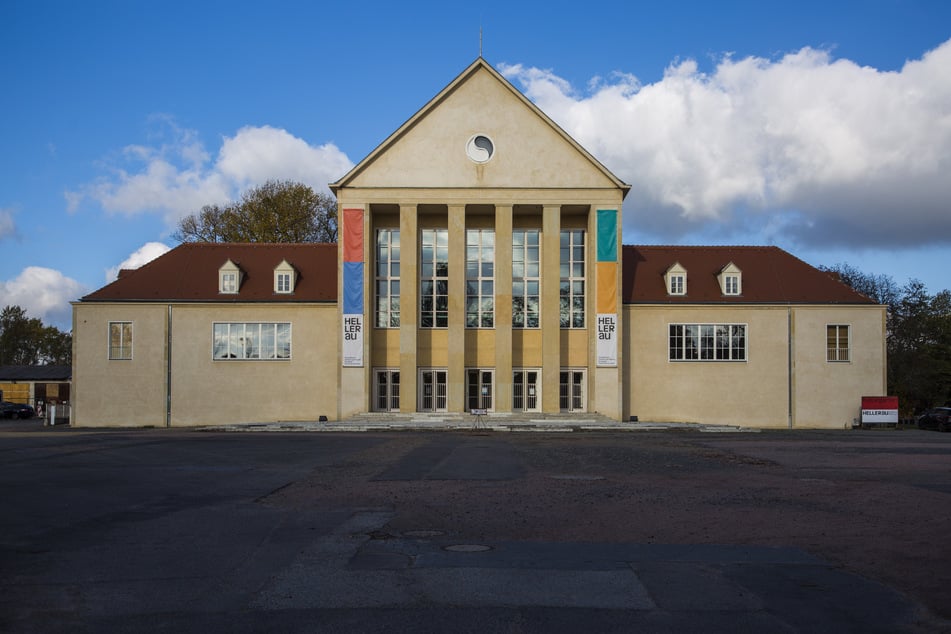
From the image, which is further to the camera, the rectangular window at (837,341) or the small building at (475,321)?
the rectangular window at (837,341)

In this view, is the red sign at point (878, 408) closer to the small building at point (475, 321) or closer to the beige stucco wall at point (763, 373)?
the beige stucco wall at point (763, 373)

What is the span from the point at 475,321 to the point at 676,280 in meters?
11.0

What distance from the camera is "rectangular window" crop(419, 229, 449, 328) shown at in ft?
140

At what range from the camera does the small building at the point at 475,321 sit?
41.7 meters

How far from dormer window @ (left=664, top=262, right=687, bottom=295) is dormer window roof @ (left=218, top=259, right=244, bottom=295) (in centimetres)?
2251

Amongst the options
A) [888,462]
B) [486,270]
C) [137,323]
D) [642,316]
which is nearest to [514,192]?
[486,270]

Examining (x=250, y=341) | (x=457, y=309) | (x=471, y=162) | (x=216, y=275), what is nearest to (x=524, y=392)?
(x=457, y=309)

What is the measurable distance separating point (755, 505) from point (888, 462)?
968 cm

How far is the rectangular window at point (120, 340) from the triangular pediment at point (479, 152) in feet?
42.1

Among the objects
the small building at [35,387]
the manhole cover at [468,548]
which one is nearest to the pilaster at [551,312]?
the manhole cover at [468,548]

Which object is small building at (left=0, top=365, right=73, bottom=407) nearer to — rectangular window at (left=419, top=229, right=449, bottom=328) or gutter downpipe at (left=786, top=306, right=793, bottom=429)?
rectangular window at (left=419, top=229, right=449, bottom=328)

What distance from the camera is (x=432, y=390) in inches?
1677

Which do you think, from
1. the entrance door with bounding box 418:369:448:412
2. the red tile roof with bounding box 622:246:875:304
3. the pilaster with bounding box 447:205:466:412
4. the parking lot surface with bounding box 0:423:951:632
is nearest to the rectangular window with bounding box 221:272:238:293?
the entrance door with bounding box 418:369:448:412

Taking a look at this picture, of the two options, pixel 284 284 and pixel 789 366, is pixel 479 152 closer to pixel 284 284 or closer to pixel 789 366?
pixel 284 284
